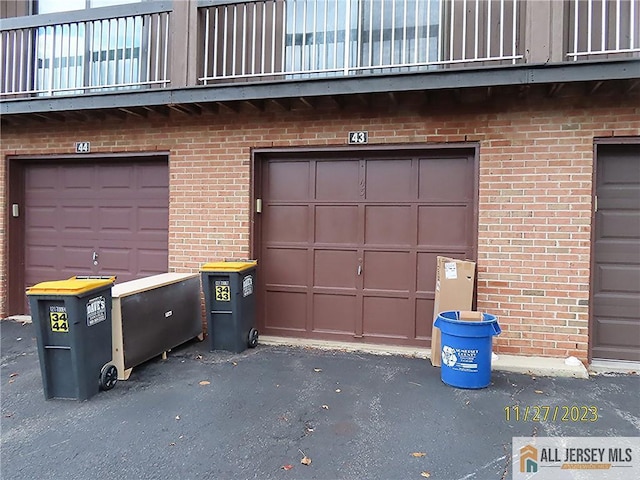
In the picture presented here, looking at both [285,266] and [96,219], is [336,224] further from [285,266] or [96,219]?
Answer: [96,219]

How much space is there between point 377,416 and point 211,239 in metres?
3.19

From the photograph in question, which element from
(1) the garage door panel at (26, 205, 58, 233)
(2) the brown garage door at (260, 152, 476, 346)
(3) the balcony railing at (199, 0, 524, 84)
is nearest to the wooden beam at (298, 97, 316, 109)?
(3) the balcony railing at (199, 0, 524, 84)

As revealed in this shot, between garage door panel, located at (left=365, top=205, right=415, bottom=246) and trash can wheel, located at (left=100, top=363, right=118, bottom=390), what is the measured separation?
3.09 meters

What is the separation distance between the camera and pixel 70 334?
376 centimetres

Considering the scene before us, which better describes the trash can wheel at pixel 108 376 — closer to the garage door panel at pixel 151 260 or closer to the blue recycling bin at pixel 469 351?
the garage door panel at pixel 151 260

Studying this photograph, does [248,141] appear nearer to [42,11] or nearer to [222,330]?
[222,330]

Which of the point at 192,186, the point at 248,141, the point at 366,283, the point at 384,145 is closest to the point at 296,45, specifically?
the point at 248,141

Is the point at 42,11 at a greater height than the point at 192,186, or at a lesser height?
greater

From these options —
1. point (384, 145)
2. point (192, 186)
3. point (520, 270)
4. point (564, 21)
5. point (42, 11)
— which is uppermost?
point (42, 11)

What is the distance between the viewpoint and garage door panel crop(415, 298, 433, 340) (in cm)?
535

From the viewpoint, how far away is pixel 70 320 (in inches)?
147

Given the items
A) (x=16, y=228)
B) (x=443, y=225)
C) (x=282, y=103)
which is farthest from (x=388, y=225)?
(x=16, y=228)

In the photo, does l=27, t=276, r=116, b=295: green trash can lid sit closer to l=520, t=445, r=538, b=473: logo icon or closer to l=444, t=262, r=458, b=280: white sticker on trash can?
l=444, t=262, r=458, b=280: white sticker on trash can
